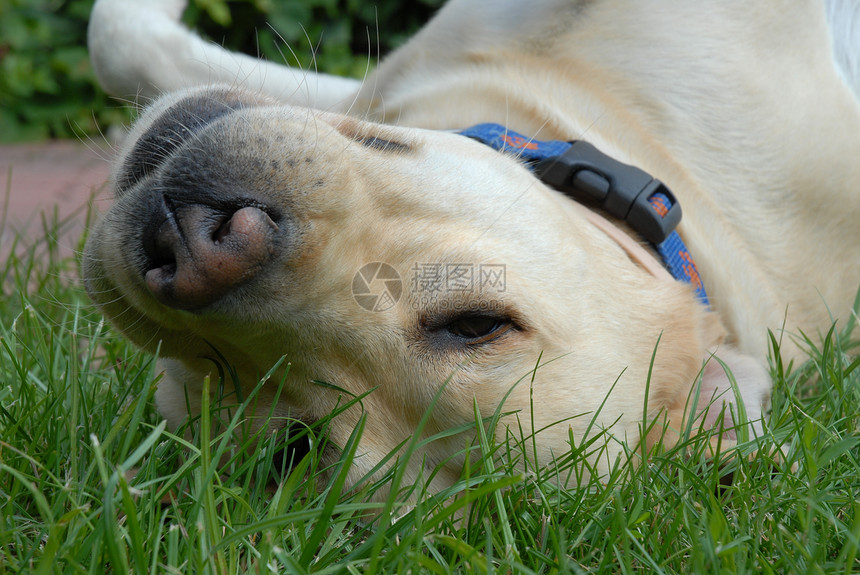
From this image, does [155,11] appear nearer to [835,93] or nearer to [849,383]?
[835,93]

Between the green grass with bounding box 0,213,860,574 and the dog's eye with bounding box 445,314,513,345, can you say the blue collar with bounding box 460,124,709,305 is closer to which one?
the green grass with bounding box 0,213,860,574

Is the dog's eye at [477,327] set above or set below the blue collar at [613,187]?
below

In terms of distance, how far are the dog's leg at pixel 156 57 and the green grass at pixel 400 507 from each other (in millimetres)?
2042

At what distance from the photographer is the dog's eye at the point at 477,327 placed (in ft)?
6.49

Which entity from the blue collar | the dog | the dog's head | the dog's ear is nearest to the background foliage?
the dog

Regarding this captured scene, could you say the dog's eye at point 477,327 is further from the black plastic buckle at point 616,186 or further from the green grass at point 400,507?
the black plastic buckle at point 616,186

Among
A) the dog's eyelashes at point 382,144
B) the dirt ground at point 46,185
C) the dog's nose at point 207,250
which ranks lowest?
the dirt ground at point 46,185

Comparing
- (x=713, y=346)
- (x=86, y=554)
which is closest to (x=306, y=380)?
(x=86, y=554)

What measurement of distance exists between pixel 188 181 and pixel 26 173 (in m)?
4.76

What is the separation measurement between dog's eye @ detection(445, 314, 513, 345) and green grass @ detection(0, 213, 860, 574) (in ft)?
0.61

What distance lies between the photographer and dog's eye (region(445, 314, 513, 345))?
1979 mm

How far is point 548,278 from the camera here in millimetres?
2131

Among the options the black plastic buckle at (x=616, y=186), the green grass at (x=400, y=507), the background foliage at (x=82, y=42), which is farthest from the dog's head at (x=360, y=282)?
the background foliage at (x=82, y=42)

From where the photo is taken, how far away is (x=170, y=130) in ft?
6.74
